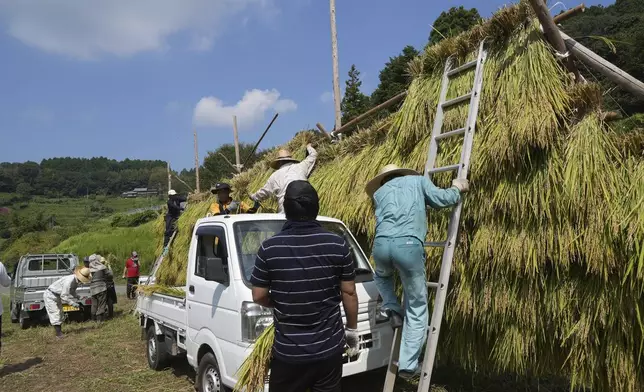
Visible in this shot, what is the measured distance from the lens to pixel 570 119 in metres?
3.65

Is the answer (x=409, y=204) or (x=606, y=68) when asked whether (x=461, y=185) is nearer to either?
(x=409, y=204)

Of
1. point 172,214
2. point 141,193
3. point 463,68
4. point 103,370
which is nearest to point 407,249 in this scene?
point 463,68

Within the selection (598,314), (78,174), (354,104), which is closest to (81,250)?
(354,104)

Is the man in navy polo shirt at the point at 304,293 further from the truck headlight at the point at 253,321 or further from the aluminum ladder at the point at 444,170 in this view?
the truck headlight at the point at 253,321

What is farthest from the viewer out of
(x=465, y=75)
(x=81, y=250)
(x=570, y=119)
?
(x=81, y=250)

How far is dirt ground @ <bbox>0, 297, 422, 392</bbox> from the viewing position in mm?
5969

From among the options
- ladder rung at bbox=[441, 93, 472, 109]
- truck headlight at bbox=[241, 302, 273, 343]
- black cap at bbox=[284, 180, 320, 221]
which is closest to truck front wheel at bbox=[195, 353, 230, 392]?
truck headlight at bbox=[241, 302, 273, 343]

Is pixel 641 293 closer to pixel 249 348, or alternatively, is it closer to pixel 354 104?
pixel 249 348

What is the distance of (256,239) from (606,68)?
360cm

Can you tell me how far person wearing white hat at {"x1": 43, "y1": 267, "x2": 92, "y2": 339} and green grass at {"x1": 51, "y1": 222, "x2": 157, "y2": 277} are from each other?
16.5 m

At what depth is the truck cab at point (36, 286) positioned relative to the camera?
11.4m

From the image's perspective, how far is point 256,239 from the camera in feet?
15.4

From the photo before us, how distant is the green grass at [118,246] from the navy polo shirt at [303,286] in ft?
85.1

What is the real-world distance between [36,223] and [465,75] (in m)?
62.1
